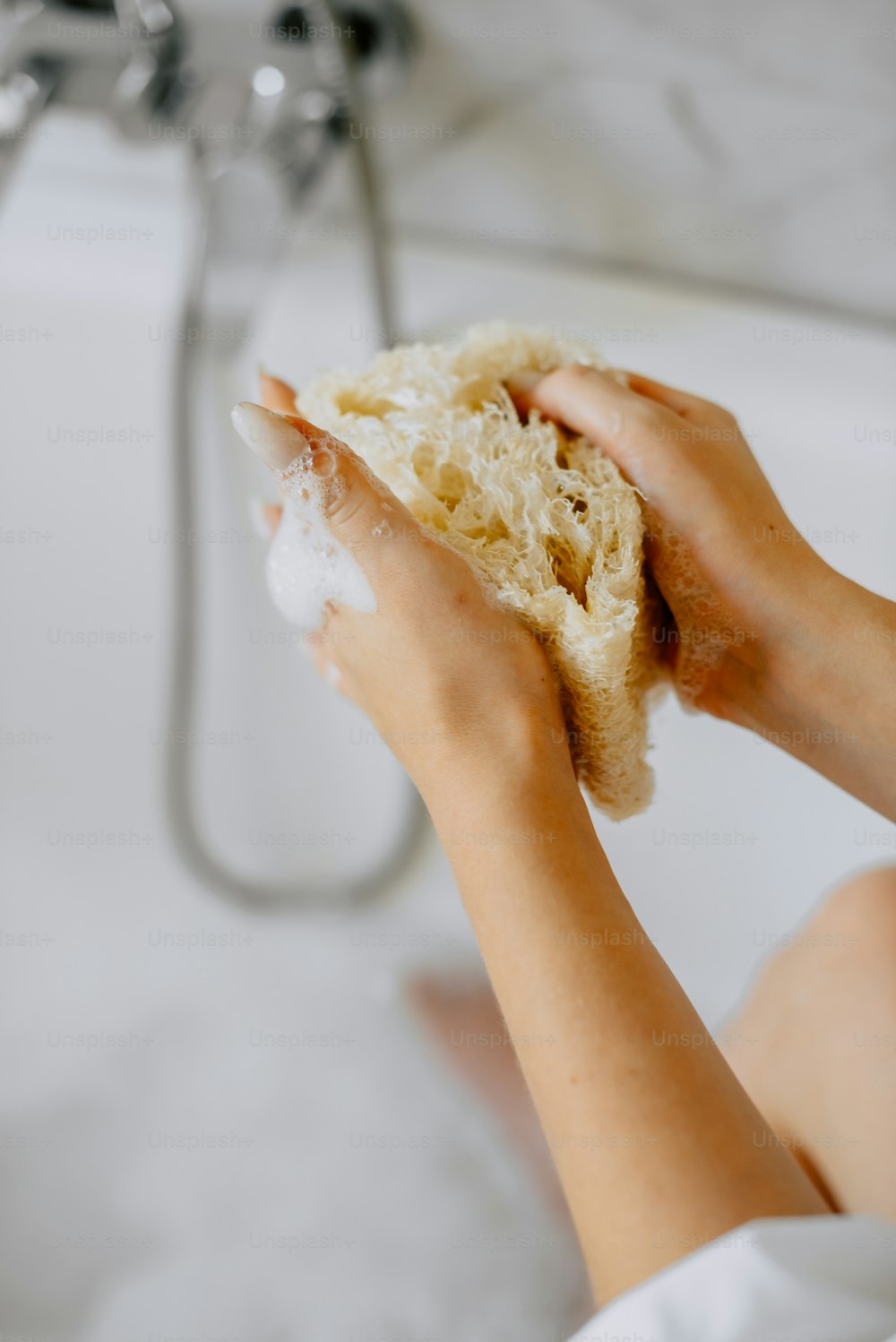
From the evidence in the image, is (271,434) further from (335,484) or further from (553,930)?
(553,930)

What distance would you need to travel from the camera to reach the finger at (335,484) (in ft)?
1.16

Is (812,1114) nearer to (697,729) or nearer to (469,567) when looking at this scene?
(697,729)

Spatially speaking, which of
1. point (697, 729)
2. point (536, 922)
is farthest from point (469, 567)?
point (697, 729)

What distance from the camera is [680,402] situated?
1.61ft

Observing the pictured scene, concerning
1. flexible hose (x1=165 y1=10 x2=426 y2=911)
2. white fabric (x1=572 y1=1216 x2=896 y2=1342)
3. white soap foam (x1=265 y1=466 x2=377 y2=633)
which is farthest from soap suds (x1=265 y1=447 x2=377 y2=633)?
flexible hose (x1=165 y1=10 x2=426 y2=911)

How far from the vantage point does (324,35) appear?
2.27 feet

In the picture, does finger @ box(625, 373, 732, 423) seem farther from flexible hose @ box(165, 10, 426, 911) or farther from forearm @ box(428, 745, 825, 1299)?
flexible hose @ box(165, 10, 426, 911)

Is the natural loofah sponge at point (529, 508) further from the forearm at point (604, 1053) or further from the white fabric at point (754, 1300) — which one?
the white fabric at point (754, 1300)

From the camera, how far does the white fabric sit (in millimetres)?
295

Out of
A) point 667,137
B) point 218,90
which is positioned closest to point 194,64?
point 218,90

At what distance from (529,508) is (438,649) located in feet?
0.24

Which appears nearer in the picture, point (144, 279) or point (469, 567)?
point (469, 567)

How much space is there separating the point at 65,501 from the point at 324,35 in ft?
1.52

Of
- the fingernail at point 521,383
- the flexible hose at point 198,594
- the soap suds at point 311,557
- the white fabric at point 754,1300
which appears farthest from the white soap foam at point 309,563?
the flexible hose at point 198,594
